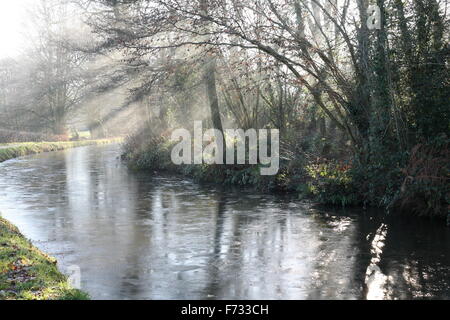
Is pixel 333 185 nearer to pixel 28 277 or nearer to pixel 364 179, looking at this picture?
pixel 364 179

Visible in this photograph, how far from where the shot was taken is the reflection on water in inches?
283

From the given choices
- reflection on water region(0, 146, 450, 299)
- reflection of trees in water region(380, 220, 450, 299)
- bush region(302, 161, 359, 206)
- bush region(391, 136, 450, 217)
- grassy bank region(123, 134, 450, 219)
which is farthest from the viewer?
bush region(302, 161, 359, 206)

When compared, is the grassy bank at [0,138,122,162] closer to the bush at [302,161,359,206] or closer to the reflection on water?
the reflection on water

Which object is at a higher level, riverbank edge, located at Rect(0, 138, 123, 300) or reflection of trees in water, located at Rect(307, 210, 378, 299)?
riverbank edge, located at Rect(0, 138, 123, 300)

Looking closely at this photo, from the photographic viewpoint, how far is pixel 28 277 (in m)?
6.33

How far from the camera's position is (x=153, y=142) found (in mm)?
25422

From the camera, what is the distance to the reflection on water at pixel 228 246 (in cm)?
718

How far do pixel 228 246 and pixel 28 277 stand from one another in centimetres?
421

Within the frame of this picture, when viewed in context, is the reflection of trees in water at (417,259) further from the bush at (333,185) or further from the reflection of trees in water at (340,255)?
the bush at (333,185)

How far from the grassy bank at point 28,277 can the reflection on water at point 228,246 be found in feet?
2.01

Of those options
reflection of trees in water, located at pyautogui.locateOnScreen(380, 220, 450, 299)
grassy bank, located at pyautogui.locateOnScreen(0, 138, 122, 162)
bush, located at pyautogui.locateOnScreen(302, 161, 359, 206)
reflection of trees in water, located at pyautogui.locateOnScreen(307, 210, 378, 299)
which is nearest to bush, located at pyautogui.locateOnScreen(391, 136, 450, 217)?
reflection of trees in water, located at pyautogui.locateOnScreen(380, 220, 450, 299)

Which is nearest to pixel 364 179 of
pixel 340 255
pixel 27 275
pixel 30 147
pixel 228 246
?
pixel 340 255

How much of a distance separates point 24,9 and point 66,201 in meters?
33.6

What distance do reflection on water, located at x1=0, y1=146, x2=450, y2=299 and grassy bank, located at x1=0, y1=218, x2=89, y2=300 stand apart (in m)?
0.61
